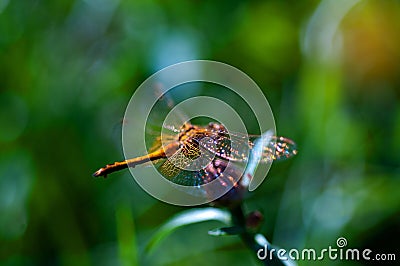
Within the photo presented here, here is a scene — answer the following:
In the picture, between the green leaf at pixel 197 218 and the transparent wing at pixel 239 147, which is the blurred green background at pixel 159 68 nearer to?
the green leaf at pixel 197 218

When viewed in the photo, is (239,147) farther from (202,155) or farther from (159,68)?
(159,68)

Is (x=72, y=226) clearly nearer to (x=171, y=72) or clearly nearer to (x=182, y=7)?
(x=171, y=72)

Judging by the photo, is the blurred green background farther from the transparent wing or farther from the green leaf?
the transparent wing

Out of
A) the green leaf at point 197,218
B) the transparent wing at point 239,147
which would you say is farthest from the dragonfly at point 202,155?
the green leaf at point 197,218

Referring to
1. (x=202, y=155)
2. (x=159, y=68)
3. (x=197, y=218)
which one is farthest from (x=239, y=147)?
(x=159, y=68)

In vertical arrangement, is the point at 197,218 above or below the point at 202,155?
below

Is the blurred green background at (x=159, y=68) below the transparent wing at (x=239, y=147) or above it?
above
